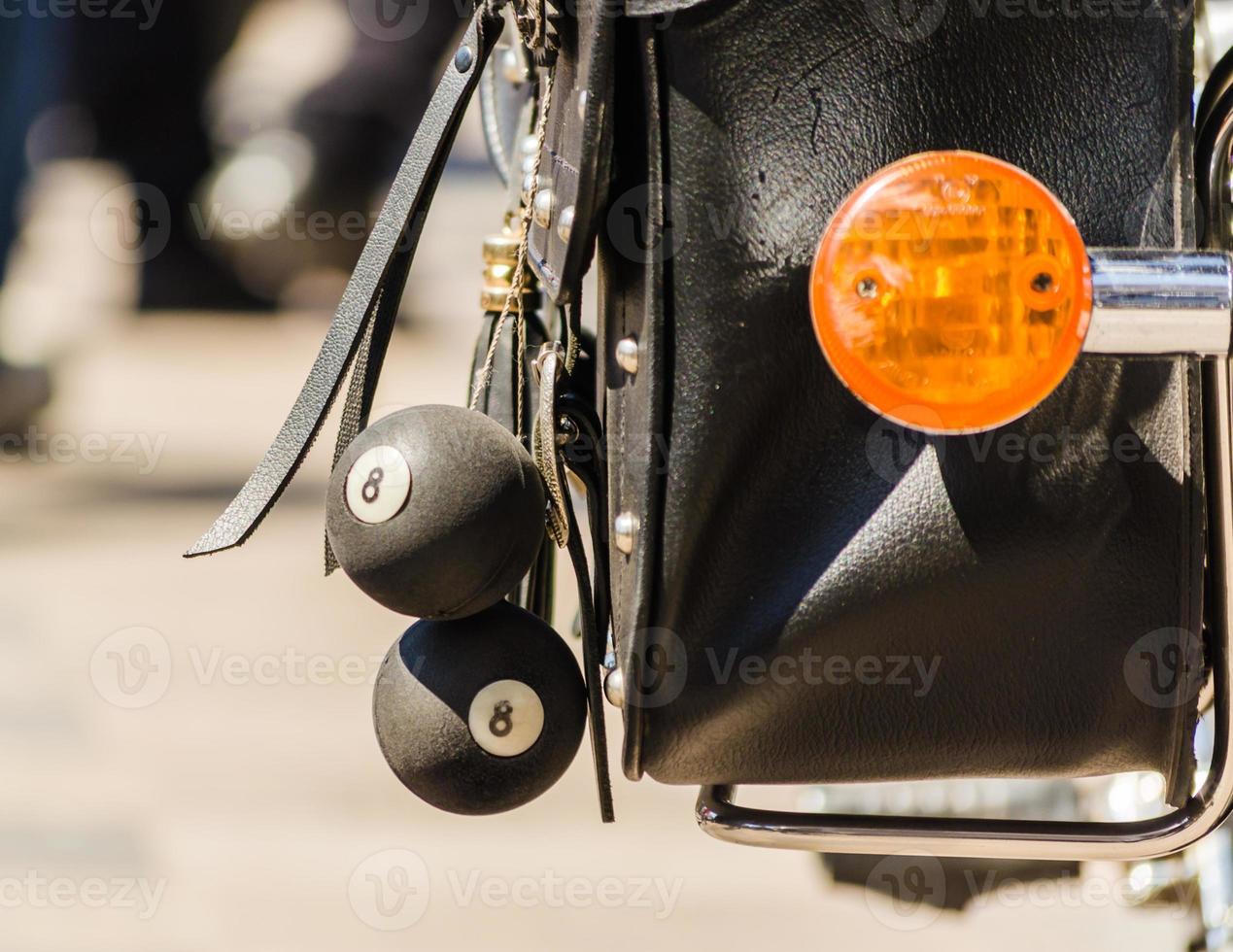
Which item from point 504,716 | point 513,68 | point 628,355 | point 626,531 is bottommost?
point 504,716

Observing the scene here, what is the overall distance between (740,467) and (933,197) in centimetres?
20

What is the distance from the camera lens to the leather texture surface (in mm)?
788

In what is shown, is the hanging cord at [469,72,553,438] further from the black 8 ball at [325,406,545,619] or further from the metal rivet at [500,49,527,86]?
the metal rivet at [500,49,527,86]

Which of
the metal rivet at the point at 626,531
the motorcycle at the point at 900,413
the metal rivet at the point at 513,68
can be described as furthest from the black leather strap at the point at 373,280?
the metal rivet at the point at 513,68

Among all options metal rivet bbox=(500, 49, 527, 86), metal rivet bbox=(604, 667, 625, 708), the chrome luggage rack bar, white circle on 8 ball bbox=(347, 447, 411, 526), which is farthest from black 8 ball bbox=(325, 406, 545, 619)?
metal rivet bbox=(500, 49, 527, 86)

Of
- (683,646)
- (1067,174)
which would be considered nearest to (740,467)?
(683,646)

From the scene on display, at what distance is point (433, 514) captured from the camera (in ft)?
2.95

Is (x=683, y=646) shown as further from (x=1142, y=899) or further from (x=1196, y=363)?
(x=1142, y=899)

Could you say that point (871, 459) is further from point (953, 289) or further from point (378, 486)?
point (378, 486)

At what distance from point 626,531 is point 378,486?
0.18 metres

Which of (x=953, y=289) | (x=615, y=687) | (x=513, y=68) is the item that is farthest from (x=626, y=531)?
(x=513, y=68)

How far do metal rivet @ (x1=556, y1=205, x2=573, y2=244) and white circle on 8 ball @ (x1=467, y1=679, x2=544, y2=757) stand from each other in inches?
12.4

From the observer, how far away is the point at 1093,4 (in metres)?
0.79

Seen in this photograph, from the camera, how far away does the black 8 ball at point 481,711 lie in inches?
37.5
